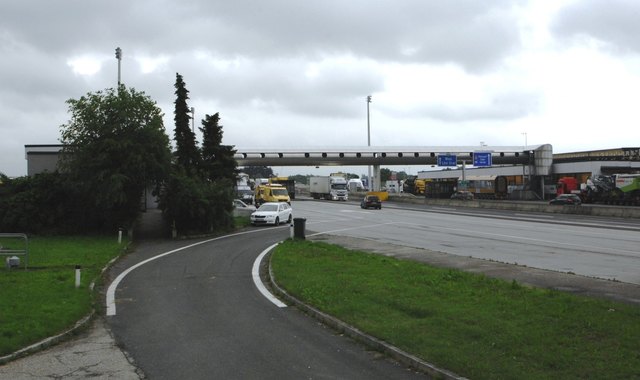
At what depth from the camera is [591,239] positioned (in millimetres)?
25297

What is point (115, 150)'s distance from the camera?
2756 centimetres

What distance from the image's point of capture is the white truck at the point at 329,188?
7875cm

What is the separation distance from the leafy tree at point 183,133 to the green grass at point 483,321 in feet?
105

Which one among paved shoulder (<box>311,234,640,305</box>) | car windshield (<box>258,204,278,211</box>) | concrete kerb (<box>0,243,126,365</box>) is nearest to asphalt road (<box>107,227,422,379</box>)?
concrete kerb (<box>0,243,126,365</box>)

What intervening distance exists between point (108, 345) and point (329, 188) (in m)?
73.4

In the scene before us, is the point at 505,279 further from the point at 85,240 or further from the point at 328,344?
the point at 85,240

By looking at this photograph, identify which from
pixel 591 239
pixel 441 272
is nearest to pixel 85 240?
pixel 441 272

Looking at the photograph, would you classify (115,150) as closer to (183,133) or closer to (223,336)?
(183,133)

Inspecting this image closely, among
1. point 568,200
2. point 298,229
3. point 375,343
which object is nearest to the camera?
point 375,343

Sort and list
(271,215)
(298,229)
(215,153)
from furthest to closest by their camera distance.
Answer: (215,153) < (271,215) < (298,229)

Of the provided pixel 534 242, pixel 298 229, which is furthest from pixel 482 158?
pixel 298 229

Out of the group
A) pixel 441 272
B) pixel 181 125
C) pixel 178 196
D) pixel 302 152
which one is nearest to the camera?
pixel 441 272

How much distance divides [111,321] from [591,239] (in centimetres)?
2243

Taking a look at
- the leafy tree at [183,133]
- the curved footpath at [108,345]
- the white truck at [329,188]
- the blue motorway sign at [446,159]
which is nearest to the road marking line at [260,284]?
the curved footpath at [108,345]
